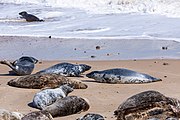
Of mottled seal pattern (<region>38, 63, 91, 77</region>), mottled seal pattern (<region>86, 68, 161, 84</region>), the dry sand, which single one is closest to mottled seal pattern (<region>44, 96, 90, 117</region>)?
the dry sand

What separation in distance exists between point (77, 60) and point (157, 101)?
4423mm

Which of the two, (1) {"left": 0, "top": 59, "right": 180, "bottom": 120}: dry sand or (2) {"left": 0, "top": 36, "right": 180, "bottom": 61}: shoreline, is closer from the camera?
(1) {"left": 0, "top": 59, "right": 180, "bottom": 120}: dry sand

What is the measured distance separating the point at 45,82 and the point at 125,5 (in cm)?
1296

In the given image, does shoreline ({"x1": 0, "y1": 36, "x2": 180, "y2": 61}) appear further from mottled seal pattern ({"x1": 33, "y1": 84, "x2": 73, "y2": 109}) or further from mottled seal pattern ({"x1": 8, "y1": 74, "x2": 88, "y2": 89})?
mottled seal pattern ({"x1": 33, "y1": 84, "x2": 73, "y2": 109})

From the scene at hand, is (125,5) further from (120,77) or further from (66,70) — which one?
(120,77)

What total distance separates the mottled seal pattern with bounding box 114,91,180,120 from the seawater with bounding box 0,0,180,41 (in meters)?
6.24

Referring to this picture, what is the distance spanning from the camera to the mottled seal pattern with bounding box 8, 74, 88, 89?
229 inches

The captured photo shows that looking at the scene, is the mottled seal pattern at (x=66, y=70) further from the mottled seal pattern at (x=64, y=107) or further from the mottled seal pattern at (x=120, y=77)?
the mottled seal pattern at (x=64, y=107)

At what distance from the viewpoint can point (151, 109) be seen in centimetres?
420

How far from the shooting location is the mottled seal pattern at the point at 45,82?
5811mm

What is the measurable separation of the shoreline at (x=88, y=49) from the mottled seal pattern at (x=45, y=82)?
9.23 ft

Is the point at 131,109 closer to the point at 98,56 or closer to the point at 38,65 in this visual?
the point at 38,65

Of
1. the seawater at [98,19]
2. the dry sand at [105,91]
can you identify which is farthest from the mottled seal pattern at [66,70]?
the seawater at [98,19]

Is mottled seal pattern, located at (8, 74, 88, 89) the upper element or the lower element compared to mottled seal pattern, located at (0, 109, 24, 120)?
lower
